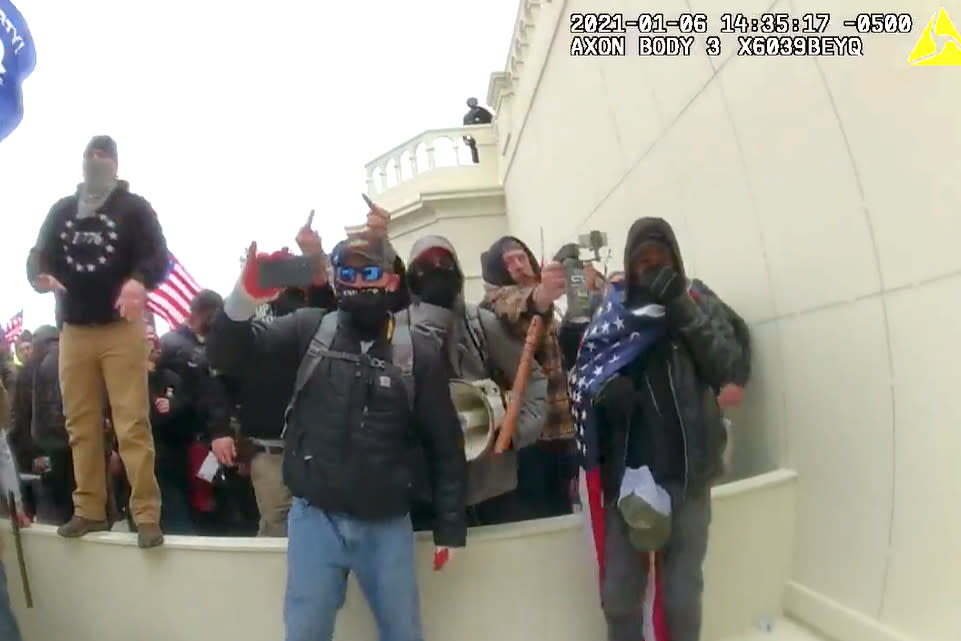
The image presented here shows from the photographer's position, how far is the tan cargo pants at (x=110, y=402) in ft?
10.9

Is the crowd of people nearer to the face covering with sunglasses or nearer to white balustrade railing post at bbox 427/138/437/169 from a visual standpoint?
the face covering with sunglasses

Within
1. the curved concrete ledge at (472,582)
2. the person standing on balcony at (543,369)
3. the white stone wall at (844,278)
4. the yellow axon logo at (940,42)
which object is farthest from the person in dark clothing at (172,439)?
Answer: the yellow axon logo at (940,42)

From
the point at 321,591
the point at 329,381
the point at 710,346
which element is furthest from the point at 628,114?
the point at 321,591

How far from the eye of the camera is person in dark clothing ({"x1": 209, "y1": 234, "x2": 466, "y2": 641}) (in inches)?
98.9

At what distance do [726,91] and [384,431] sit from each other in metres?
2.38

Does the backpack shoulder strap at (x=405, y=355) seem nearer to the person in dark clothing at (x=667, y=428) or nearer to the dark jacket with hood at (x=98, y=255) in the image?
the person in dark clothing at (x=667, y=428)

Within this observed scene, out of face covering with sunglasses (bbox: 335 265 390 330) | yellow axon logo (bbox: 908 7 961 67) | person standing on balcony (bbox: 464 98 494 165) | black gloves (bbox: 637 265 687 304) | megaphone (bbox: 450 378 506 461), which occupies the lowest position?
megaphone (bbox: 450 378 506 461)

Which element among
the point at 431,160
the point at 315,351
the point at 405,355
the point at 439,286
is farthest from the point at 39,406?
the point at 431,160

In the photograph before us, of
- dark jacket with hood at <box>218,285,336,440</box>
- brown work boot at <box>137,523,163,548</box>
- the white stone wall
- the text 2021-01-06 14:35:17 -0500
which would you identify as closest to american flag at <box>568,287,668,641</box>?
the white stone wall

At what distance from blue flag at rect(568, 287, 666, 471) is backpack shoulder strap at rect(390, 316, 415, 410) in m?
0.61

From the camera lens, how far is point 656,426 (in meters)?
2.68

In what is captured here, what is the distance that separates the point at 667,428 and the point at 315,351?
119 centimetres

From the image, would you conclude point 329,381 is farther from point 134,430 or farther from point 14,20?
point 14,20

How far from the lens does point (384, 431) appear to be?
8.30 feet
